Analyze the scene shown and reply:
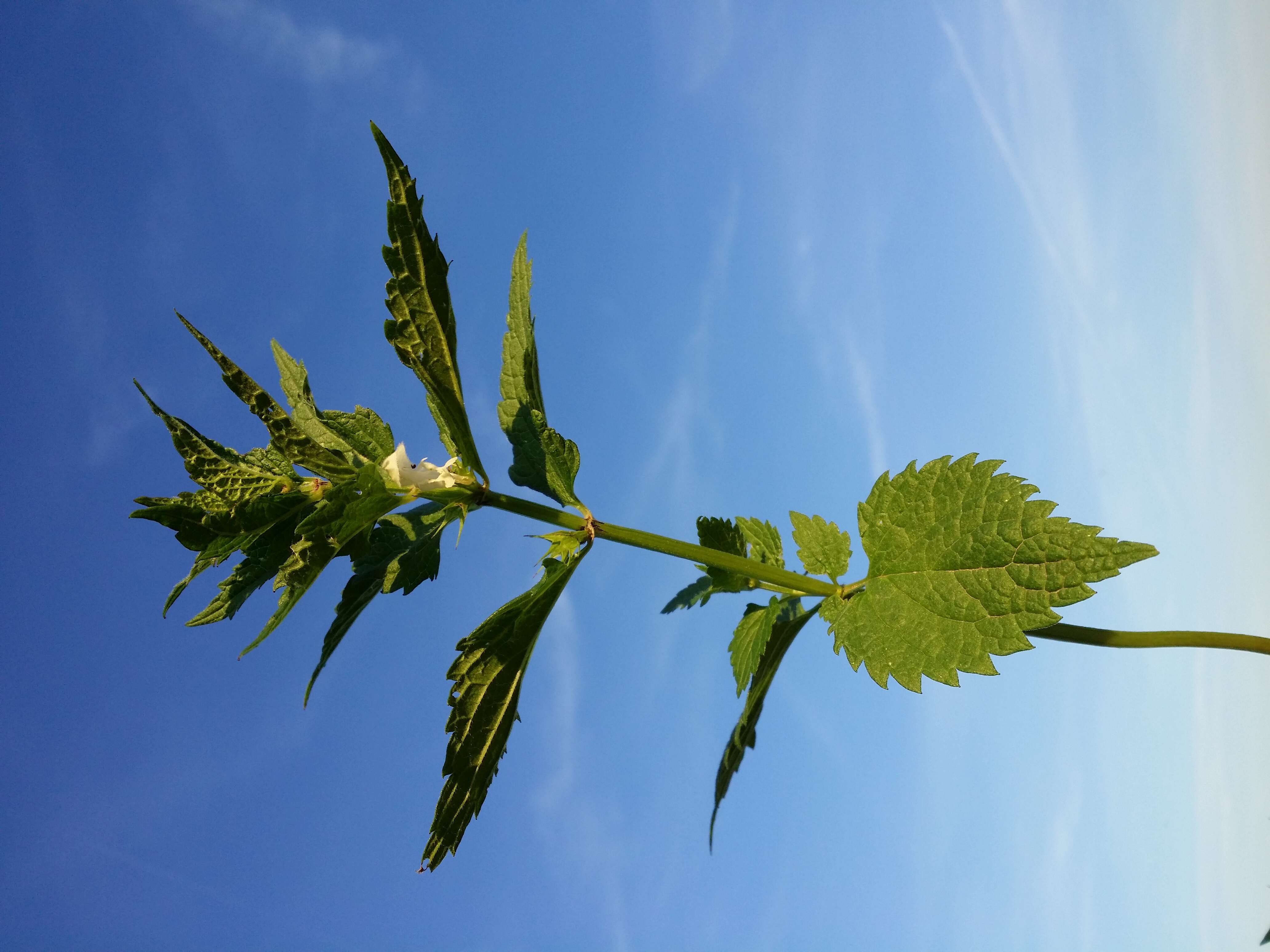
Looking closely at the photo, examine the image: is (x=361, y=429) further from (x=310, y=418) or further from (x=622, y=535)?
(x=622, y=535)

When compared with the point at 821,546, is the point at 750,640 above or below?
below

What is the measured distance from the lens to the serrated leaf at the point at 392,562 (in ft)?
6.44

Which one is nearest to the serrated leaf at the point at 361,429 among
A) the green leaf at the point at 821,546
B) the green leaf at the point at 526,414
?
the green leaf at the point at 526,414

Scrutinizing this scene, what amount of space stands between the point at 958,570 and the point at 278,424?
1.62 meters

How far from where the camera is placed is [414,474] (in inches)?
74.8

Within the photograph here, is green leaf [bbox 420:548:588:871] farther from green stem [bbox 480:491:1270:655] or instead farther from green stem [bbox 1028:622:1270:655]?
green stem [bbox 1028:622:1270:655]

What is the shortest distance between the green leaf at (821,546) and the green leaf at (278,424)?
1.27 m

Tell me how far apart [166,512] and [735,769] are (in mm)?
1956

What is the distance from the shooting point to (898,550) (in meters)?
2.17

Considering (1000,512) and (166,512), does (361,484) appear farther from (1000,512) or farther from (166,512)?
(1000,512)

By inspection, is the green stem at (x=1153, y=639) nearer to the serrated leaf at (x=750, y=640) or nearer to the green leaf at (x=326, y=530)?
the serrated leaf at (x=750, y=640)

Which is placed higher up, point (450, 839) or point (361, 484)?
point (361, 484)

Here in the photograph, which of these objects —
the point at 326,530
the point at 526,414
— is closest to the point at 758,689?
the point at 526,414

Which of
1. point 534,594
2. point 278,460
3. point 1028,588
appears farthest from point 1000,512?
point 278,460
